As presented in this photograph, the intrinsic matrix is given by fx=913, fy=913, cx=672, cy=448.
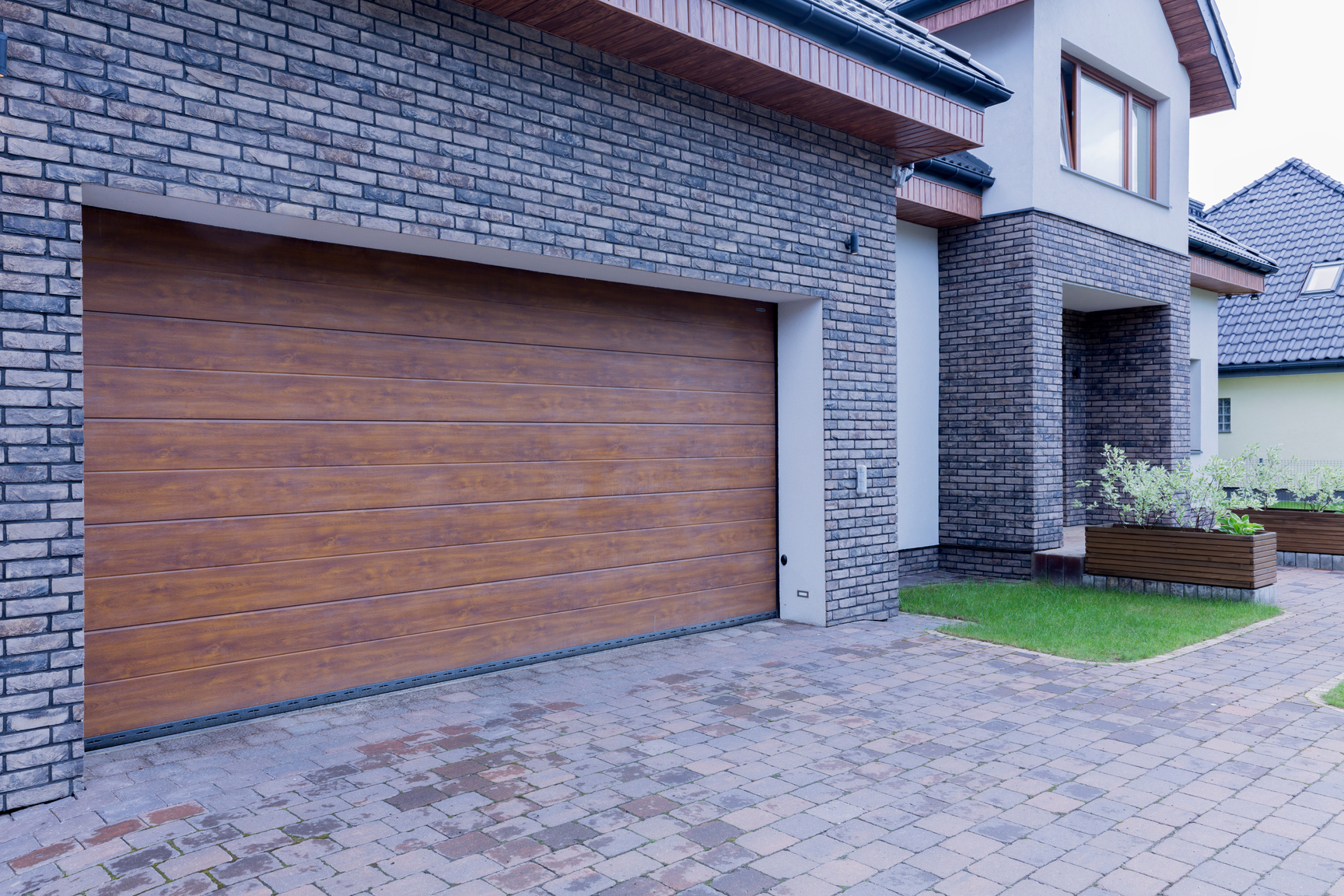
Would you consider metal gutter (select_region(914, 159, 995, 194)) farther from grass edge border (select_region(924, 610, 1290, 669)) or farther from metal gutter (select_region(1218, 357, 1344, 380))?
metal gutter (select_region(1218, 357, 1344, 380))

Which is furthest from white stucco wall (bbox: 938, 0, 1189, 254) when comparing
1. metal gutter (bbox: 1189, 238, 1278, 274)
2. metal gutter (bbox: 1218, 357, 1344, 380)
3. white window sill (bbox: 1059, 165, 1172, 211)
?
metal gutter (bbox: 1218, 357, 1344, 380)

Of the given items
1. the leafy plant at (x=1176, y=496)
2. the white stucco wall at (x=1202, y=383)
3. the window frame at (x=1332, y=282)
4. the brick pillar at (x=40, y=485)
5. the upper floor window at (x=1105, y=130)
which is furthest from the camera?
the window frame at (x=1332, y=282)

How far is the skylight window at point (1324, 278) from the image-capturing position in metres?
18.2

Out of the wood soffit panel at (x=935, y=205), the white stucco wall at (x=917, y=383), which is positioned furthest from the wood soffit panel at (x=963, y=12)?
the white stucco wall at (x=917, y=383)

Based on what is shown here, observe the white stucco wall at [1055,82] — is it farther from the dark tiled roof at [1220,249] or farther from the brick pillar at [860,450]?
the brick pillar at [860,450]

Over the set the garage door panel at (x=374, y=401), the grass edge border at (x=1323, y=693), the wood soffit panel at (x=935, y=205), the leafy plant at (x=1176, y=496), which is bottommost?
the grass edge border at (x=1323, y=693)

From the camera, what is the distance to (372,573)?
5395mm

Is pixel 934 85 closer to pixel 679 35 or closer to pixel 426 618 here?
pixel 679 35

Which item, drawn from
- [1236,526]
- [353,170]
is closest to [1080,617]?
[1236,526]

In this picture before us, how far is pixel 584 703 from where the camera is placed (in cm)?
532

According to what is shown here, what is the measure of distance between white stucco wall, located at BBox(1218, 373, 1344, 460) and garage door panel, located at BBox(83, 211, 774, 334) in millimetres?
15237

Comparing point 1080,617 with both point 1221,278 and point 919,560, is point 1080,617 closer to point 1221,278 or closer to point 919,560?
point 919,560

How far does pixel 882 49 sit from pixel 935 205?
124 inches

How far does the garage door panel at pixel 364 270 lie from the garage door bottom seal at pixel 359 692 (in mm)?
2329
